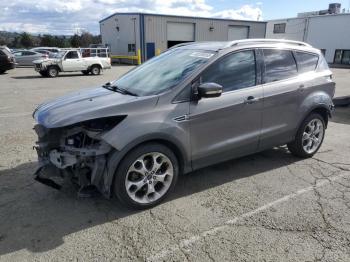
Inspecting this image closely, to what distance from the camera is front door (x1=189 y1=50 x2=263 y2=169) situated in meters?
3.85

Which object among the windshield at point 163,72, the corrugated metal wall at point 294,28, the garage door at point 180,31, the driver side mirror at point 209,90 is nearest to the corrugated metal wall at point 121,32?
the garage door at point 180,31

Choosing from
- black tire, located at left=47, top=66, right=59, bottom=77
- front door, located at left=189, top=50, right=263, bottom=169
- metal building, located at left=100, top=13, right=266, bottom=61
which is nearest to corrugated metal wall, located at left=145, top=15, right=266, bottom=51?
metal building, located at left=100, top=13, right=266, bottom=61

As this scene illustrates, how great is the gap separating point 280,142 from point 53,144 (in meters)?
3.19

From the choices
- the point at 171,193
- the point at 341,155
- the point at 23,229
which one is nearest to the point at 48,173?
the point at 23,229

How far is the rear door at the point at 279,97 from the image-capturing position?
14.7 ft

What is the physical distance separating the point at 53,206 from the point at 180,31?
35.8 metres

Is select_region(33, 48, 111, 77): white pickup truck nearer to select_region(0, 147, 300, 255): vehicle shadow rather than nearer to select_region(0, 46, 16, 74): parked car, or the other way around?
select_region(0, 46, 16, 74): parked car

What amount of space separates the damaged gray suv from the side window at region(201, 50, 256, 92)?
0.01 meters

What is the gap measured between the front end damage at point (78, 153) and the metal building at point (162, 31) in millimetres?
33126

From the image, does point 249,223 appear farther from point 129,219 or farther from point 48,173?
point 48,173

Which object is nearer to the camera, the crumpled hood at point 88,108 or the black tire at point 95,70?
the crumpled hood at point 88,108

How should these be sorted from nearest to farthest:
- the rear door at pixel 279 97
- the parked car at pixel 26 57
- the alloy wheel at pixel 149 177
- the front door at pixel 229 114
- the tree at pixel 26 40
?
1. the alloy wheel at pixel 149 177
2. the front door at pixel 229 114
3. the rear door at pixel 279 97
4. the parked car at pixel 26 57
5. the tree at pixel 26 40

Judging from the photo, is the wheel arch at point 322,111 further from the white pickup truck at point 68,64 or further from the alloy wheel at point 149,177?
the white pickup truck at point 68,64

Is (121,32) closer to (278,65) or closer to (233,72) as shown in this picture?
(278,65)
